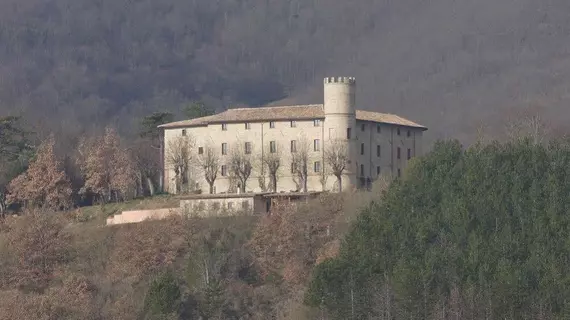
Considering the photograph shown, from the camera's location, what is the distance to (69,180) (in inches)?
3477

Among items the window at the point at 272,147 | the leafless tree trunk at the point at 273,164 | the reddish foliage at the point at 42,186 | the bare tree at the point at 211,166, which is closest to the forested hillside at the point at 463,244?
the leafless tree trunk at the point at 273,164

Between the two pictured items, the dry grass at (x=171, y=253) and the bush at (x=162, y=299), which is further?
the dry grass at (x=171, y=253)

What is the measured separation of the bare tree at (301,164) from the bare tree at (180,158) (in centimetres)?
568

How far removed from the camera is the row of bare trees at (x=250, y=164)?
→ 83.8 meters

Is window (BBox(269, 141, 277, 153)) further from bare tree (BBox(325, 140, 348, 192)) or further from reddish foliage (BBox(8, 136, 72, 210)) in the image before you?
reddish foliage (BBox(8, 136, 72, 210))

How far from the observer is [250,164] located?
3351 inches

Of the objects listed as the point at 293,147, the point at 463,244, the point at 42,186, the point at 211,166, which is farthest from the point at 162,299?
the point at 42,186

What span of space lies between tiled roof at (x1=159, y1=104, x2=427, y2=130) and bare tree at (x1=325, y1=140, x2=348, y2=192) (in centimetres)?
172

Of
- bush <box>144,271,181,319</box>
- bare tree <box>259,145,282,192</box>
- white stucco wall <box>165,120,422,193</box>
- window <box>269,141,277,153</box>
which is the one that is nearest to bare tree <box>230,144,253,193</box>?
white stucco wall <box>165,120,422,193</box>

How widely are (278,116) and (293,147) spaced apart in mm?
1809

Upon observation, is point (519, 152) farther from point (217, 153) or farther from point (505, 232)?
point (217, 153)

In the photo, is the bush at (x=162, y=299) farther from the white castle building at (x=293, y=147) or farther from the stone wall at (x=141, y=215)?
the white castle building at (x=293, y=147)

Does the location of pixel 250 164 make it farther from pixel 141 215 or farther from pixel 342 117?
pixel 141 215

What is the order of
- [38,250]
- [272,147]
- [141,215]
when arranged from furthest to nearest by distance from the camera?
[272,147] < [141,215] < [38,250]
